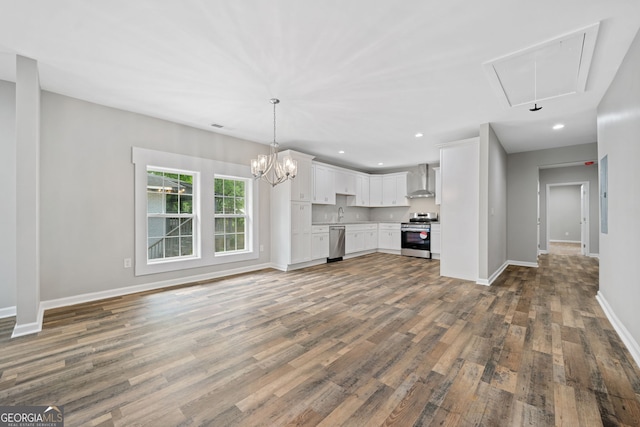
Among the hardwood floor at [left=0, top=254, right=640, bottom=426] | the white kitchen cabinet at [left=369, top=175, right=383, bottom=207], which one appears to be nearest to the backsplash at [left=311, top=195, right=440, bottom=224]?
the white kitchen cabinet at [left=369, top=175, right=383, bottom=207]

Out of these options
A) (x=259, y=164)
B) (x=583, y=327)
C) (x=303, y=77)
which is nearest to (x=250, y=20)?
(x=303, y=77)

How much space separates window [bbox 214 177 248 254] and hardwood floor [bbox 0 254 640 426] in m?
1.46

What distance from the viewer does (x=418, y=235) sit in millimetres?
6816

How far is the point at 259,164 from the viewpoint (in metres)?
3.54

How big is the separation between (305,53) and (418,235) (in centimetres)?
564

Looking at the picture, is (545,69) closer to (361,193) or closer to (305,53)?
(305,53)

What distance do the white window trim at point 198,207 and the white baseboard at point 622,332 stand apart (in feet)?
16.1

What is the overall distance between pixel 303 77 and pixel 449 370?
294 centimetres

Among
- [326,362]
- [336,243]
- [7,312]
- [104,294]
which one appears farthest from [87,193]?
[336,243]

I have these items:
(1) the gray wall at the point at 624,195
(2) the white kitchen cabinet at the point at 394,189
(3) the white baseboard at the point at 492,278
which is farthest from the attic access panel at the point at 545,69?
(2) the white kitchen cabinet at the point at 394,189

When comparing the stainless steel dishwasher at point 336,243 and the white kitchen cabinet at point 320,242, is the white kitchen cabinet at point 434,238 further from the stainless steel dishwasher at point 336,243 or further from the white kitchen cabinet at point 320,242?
the white kitchen cabinet at point 320,242

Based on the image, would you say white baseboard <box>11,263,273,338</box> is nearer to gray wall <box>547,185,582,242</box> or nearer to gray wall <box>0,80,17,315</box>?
gray wall <box>0,80,17,315</box>

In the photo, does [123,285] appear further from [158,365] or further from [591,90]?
[591,90]

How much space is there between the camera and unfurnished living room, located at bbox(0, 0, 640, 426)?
1698mm
